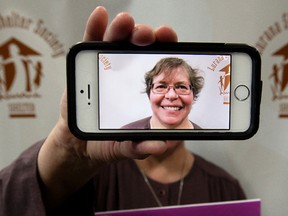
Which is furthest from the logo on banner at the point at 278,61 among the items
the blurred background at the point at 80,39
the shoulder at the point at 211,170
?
the shoulder at the point at 211,170

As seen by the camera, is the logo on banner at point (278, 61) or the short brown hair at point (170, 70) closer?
the short brown hair at point (170, 70)

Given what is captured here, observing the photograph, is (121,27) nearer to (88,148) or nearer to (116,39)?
(116,39)

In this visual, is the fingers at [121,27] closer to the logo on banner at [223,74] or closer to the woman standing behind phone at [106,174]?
the woman standing behind phone at [106,174]

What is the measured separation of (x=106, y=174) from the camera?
2.40 feet

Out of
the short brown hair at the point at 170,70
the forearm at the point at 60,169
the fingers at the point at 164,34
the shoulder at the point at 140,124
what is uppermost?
the fingers at the point at 164,34

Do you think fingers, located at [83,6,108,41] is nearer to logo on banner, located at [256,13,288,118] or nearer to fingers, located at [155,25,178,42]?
fingers, located at [155,25,178,42]

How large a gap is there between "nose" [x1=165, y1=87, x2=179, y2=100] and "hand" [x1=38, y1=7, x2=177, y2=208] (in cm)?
5

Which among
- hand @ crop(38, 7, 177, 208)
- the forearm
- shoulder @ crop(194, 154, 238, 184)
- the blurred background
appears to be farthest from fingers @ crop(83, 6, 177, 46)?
shoulder @ crop(194, 154, 238, 184)

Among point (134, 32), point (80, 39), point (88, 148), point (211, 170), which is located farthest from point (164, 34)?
point (211, 170)

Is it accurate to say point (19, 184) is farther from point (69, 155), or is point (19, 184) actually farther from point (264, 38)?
point (264, 38)

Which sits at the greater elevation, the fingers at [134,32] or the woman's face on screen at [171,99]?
the fingers at [134,32]

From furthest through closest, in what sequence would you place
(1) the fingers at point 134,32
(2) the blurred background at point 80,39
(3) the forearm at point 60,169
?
(2) the blurred background at point 80,39 → (3) the forearm at point 60,169 → (1) the fingers at point 134,32

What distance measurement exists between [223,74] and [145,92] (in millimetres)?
94

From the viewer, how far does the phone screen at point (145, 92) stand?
38 cm
